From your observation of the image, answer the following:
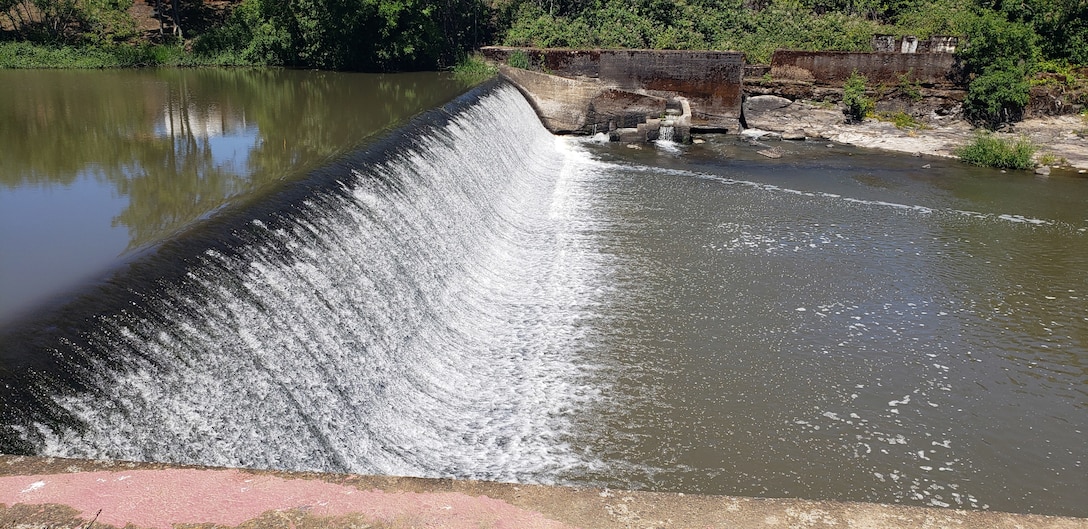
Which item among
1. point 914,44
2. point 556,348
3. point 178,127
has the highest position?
point 914,44

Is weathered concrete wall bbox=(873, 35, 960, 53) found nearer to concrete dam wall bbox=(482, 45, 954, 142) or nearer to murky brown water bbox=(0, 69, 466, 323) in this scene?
concrete dam wall bbox=(482, 45, 954, 142)

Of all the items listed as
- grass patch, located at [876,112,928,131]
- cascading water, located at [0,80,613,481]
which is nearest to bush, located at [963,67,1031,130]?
grass patch, located at [876,112,928,131]

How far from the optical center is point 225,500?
2779 mm

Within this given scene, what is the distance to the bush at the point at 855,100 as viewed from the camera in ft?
62.7

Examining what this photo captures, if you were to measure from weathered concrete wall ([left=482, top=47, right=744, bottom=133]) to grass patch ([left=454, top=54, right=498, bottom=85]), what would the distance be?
1.48 metres

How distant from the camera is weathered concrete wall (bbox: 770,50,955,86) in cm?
1892

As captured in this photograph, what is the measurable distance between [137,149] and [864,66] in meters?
16.6

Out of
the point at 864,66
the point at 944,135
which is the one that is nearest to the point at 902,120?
the point at 944,135

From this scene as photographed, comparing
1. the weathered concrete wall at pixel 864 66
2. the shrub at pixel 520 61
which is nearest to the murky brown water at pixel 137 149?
the shrub at pixel 520 61

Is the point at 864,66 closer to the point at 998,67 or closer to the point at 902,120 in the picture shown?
the point at 902,120

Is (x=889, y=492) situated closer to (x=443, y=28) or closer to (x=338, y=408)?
(x=338, y=408)

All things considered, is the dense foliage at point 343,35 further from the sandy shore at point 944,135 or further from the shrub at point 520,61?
the sandy shore at point 944,135

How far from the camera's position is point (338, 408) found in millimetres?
5297

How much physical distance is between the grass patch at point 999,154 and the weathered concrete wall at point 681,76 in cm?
546
